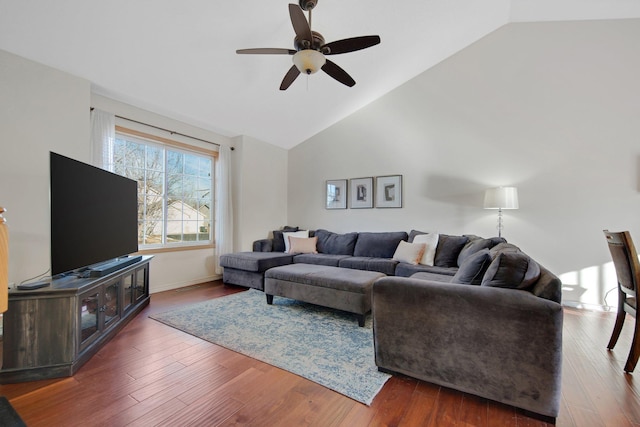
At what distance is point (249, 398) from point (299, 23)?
8.52ft

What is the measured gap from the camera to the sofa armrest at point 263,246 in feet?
15.4

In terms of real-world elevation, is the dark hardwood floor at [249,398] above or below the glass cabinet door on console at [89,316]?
below

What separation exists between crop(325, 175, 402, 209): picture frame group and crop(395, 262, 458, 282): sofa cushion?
121 centimetres

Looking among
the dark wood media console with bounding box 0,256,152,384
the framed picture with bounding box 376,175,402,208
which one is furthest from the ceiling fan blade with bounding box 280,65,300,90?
the dark wood media console with bounding box 0,256,152,384

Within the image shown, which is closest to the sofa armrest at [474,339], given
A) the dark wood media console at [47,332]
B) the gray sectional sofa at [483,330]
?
the gray sectional sofa at [483,330]

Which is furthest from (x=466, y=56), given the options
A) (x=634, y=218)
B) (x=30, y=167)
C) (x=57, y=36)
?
(x=30, y=167)

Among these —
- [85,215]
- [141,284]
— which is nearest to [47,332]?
[85,215]

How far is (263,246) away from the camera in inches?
185

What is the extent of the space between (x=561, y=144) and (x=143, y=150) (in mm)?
5548

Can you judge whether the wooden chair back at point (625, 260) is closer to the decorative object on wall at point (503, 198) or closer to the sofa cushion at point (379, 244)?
the decorative object on wall at point (503, 198)

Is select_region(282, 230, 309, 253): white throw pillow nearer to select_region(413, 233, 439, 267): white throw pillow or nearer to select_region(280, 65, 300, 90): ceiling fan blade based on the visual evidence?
select_region(413, 233, 439, 267): white throw pillow

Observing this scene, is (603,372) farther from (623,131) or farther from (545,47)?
(545,47)

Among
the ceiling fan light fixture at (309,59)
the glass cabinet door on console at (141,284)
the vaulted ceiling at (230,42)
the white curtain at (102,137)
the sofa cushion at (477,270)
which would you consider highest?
the vaulted ceiling at (230,42)

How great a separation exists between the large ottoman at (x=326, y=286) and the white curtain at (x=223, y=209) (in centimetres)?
172
